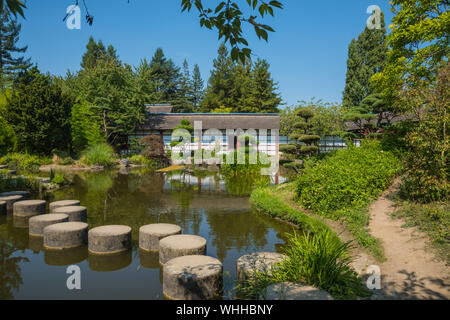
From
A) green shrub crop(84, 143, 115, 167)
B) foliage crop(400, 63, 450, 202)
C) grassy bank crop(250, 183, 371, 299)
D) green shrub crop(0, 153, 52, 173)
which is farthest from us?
green shrub crop(84, 143, 115, 167)

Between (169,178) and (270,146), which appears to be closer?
(169,178)

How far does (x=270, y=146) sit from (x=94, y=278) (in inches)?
900

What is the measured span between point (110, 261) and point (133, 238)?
116 cm

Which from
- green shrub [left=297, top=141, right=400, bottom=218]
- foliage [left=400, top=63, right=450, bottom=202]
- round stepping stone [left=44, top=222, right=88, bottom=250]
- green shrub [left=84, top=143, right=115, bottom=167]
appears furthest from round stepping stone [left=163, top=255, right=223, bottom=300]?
green shrub [left=84, top=143, right=115, bottom=167]

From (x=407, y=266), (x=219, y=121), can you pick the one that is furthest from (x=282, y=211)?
(x=219, y=121)

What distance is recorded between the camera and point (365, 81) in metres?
31.5

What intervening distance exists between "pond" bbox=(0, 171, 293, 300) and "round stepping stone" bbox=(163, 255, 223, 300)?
0.20 meters

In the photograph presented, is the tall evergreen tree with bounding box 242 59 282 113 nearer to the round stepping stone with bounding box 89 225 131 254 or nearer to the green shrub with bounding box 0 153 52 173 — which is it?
the green shrub with bounding box 0 153 52 173

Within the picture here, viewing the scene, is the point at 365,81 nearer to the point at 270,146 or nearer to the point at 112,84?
the point at 270,146

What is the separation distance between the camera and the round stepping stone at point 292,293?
329 cm

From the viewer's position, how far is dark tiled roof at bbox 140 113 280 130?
26.0m

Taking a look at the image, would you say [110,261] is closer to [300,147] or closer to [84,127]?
[300,147]
